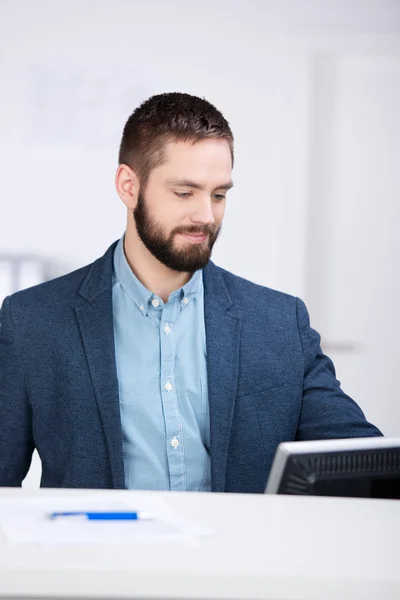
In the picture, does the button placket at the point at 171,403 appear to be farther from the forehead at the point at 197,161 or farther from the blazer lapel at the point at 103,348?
the forehead at the point at 197,161

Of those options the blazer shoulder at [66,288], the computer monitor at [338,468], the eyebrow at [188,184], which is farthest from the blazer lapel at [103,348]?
the computer monitor at [338,468]

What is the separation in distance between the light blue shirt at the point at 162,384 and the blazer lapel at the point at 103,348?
0.14 feet

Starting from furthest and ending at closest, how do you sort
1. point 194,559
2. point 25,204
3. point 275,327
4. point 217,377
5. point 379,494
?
point 25,204
point 275,327
point 217,377
point 379,494
point 194,559

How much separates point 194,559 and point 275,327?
1099mm

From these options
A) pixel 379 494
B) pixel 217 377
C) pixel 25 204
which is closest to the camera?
pixel 379 494

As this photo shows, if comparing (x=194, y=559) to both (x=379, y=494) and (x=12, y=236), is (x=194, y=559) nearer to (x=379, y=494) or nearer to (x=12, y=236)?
(x=379, y=494)

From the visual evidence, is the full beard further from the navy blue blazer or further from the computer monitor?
the computer monitor

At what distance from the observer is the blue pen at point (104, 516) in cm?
91

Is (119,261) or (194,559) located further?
(119,261)

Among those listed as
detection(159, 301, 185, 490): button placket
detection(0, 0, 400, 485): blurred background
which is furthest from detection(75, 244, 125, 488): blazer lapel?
detection(0, 0, 400, 485): blurred background

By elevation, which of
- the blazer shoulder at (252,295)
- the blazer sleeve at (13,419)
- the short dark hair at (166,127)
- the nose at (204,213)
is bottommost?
the blazer sleeve at (13,419)

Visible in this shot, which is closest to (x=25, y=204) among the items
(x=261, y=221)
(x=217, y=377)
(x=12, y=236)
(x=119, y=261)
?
(x=12, y=236)

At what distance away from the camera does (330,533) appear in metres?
0.89

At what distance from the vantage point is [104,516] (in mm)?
917
